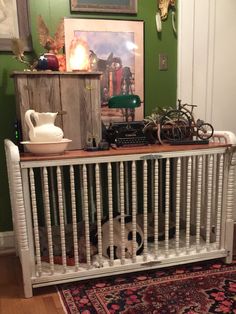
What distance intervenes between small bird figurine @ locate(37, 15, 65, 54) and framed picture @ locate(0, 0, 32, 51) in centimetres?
16

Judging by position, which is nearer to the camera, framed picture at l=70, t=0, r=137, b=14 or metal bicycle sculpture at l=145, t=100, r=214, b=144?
metal bicycle sculpture at l=145, t=100, r=214, b=144

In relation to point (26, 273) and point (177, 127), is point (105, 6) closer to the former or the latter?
point (177, 127)

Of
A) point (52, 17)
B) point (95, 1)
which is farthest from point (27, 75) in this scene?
point (95, 1)

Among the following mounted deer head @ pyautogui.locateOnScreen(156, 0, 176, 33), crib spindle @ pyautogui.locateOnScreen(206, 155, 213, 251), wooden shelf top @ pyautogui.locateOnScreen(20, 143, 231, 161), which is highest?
mounted deer head @ pyautogui.locateOnScreen(156, 0, 176, 33)

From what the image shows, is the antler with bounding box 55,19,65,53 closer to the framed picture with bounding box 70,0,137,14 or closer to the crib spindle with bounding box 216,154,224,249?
the framed picture with bounding box 70,0,137,14

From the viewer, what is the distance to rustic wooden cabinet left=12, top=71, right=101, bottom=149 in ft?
6.82

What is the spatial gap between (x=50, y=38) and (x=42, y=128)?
2.40 feet

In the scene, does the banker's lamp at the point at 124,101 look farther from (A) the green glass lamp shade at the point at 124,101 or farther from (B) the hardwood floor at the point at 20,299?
(B) the hardwood floor at the point at 20,299

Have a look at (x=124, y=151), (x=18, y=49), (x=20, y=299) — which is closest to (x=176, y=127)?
(x=124, y=151)

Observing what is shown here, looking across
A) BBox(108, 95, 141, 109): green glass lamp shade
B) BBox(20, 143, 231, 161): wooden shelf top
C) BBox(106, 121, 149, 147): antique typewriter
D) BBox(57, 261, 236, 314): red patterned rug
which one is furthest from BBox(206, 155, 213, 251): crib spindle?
BBox(108, 95, 141, 109): green glass lamp shade

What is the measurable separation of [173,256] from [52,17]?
1889 millimetres

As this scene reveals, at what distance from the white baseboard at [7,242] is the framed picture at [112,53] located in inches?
46.1

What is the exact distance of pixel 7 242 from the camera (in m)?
2.55

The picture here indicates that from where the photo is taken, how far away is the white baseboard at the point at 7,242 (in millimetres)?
2533
